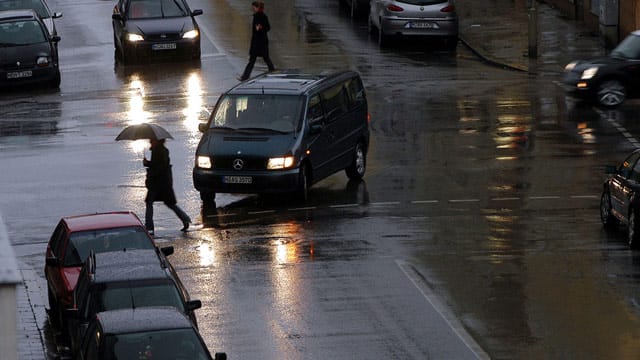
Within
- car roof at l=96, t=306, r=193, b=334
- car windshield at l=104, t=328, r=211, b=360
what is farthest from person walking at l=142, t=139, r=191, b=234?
car windshield at l=104, t=328, r=211, b=360

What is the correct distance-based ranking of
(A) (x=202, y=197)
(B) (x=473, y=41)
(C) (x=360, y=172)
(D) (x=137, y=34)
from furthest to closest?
(B) (x=473, y=41), (D) (x=137, y=34), (C) (x=360, y=172), (A) (x=202, y=197)

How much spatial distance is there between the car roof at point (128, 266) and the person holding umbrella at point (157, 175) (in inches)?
210

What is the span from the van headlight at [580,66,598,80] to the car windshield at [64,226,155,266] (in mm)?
16163

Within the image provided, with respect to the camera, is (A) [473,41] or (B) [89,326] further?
(A) [473,41]

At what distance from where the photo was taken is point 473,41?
4212cm

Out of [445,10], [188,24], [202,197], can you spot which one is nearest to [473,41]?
[445,10]

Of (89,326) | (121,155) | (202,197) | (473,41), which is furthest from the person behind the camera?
(473,41)

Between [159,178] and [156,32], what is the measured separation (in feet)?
54.6

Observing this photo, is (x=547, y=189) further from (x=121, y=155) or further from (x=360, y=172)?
(x=121, y=155)


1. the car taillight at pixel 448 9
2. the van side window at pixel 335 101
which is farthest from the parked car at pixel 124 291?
the car taillight at pixel 448 9

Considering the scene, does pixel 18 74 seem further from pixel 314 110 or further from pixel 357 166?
pixel 314 110

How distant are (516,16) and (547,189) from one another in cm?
2249

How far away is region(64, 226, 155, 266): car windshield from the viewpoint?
1825cm

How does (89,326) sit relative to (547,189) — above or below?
above
